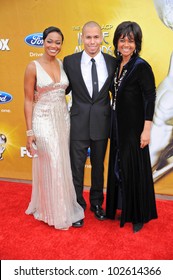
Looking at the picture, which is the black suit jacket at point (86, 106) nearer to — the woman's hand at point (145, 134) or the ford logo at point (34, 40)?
the woman's hand at point (145, 134)

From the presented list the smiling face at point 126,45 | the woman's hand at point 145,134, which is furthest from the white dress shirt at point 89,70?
→ the woman's hand at point 145,134

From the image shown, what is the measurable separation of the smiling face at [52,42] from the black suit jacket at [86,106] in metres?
0.15

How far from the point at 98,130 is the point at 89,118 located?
0.42 feet

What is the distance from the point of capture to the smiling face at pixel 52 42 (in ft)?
7.64

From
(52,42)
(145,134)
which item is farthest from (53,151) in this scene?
(52,42)

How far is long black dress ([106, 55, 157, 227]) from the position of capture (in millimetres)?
2291

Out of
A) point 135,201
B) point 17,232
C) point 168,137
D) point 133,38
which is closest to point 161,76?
point 168,137

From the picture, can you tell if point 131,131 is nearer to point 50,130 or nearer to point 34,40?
point 50,130

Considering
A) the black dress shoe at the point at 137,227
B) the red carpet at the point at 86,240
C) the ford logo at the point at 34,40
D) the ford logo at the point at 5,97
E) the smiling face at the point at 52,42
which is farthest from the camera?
the ford logo at the point at 5,97

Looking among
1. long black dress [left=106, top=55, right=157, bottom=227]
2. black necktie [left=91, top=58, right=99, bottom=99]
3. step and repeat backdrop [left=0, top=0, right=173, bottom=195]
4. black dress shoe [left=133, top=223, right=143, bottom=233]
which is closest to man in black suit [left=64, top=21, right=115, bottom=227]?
black necktie [left=91, top=58, right=99, bottom=99]

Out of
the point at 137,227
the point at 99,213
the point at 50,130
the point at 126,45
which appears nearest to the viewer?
the point at 126,45

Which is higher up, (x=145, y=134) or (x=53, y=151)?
(x=145, y=134)

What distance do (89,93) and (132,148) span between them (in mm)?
561

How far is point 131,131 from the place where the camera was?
2408 millimetres
